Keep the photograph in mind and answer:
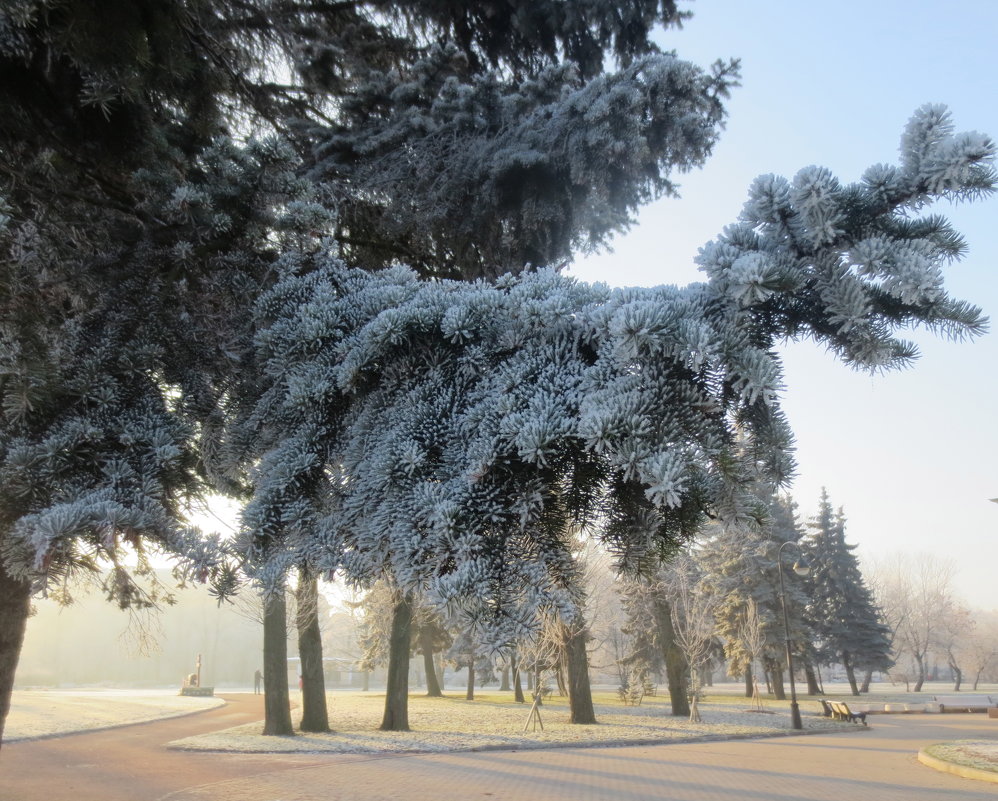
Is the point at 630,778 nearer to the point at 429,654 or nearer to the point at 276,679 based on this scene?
the point at 276,679

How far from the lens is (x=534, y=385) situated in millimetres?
1943

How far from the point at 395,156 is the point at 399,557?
311 cm

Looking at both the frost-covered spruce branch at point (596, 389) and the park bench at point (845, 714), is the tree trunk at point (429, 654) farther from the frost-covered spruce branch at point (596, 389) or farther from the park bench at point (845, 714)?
the frost-covered spruce branch at point (596, 389)

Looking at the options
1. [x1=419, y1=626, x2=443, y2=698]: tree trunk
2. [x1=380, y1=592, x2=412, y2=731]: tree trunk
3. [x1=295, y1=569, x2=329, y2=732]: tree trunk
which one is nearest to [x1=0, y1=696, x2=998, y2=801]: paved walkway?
[x1=295, y1=569, x2=329, y2=732]: tree trunk

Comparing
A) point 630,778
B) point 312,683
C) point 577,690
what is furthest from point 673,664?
point 630,778

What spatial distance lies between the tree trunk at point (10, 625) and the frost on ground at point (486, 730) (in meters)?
15.5

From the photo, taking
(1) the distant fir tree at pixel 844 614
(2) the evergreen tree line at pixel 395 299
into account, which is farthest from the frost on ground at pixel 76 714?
(1) the distant fir tree at pixel 844 614

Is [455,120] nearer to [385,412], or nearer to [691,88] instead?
[691,88]

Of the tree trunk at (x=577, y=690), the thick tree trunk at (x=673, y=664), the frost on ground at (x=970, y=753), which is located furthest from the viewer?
the thick tree trunk at (x=673, y=664)

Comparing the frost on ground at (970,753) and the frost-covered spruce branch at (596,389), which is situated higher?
the frost-covered spruce branch at (596,389)

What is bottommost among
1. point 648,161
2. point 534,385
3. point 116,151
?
point 534,385

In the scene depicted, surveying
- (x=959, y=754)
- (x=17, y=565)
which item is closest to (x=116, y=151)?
(x=17, y=565)

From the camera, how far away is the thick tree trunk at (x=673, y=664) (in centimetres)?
3027

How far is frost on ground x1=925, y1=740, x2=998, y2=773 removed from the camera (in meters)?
15.0
